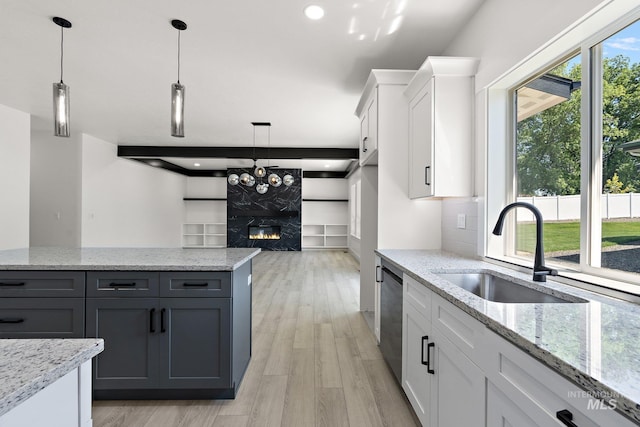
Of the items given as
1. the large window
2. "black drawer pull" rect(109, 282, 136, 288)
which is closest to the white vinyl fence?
the large window

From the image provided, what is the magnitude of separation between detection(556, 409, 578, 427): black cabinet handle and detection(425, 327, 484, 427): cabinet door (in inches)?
15.4

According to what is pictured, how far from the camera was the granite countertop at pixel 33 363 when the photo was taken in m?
0.61

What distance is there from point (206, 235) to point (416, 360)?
1033 centimetres

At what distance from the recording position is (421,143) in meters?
2.71

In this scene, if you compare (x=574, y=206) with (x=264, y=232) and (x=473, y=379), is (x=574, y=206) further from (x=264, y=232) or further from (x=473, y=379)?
(x=264, y=232)

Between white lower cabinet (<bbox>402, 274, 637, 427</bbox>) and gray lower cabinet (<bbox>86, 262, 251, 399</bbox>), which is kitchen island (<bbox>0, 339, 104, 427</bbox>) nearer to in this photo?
white lower cabinet (<bbox>402, 274, 637, 427</bbox>)

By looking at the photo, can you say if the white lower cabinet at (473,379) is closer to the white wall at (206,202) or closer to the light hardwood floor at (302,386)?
the light hardwood floor at (302,386)

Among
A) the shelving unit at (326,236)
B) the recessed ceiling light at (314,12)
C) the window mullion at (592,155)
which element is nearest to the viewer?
the window mullion at (592,155)

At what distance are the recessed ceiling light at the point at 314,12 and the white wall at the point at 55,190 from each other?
230 inches

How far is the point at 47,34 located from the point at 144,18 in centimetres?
100

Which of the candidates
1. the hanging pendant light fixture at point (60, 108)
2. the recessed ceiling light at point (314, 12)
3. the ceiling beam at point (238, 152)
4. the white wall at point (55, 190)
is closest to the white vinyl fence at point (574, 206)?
the recessed ceiling light at point (314, 12)

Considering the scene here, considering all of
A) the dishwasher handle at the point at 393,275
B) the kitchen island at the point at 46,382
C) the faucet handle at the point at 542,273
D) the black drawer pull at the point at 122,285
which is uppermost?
the faucet handle at the point at 542,273

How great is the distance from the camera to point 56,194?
6219 millimetres

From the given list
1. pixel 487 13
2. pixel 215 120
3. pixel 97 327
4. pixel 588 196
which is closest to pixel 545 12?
pixel 487 13
